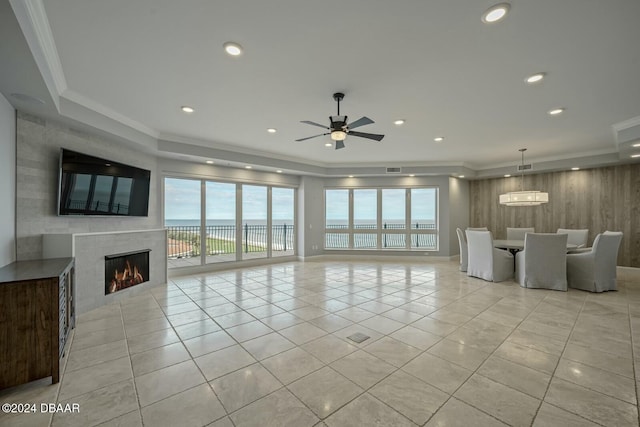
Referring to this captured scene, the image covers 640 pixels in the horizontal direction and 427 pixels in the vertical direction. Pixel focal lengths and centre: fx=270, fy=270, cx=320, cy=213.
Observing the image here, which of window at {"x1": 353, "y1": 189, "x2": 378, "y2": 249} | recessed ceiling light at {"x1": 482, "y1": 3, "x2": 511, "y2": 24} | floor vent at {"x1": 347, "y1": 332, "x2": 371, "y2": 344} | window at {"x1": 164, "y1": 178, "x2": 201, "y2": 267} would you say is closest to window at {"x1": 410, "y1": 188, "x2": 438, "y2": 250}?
window at {"x1": 353, "y1": 189, "x2": 378, "y2": 249}

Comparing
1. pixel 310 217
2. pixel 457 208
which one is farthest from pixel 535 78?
pixel 310 217

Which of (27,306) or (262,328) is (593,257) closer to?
(262,328)

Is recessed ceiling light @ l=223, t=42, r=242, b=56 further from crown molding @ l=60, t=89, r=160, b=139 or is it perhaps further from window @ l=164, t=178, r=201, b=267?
window @ l=164, t=178, r=201, b=267

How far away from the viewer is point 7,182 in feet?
9.87

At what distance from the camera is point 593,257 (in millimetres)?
4594

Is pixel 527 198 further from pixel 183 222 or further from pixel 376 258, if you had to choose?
pixel 183 222

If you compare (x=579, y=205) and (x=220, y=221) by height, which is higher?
(x=579, y=205)

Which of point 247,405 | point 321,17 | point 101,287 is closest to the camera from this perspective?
point 247,405

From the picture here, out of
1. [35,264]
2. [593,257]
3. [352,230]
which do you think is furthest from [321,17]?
[352,230]

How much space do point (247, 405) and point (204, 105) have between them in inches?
145

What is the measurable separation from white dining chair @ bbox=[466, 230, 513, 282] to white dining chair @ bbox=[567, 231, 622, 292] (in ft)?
3.40

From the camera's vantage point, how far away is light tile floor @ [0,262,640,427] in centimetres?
181

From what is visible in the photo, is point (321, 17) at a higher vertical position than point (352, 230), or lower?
higher

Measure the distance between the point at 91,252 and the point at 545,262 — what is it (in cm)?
734
